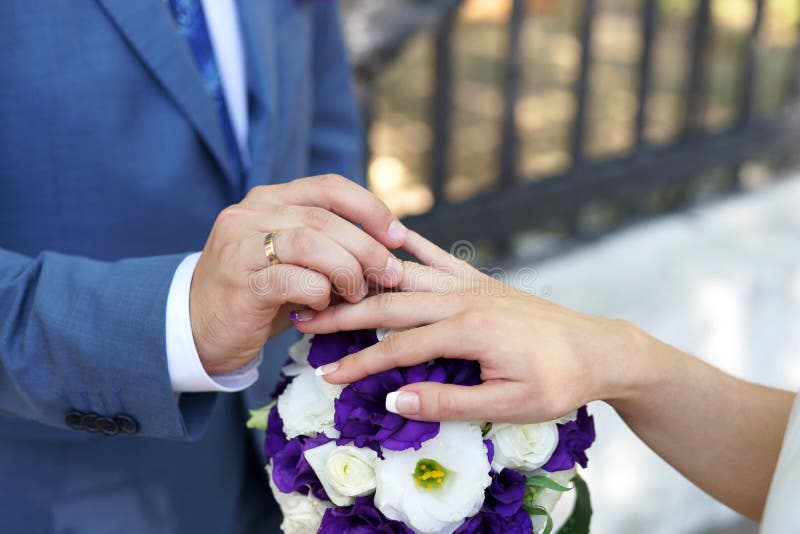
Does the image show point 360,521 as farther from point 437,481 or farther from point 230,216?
point 230,216

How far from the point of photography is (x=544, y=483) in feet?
3.23

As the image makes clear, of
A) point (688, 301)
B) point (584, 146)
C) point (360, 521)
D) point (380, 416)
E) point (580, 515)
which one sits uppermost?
point (380, 416)

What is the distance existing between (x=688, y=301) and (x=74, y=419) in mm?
2431

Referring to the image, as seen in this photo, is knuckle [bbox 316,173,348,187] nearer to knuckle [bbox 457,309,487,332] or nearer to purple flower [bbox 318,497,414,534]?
knuckle [bbox 457,309,487,332]

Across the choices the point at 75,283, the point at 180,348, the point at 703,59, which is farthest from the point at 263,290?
the point at 703,59

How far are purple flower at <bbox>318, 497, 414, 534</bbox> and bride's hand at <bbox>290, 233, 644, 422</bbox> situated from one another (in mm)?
112

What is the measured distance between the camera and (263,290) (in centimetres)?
100

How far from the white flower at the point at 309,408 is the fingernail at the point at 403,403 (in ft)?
0.25

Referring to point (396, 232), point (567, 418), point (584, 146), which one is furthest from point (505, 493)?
point (584, 146)

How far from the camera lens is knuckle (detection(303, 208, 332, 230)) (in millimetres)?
1024

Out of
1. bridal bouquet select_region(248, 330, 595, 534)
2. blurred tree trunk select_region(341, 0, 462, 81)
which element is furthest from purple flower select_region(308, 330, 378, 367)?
blurred tree trunk select_region(341, 0, 462, 81)

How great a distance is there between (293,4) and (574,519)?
3.18ft

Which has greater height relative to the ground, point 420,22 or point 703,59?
point 420,22

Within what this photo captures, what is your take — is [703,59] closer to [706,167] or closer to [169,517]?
[706,167]
